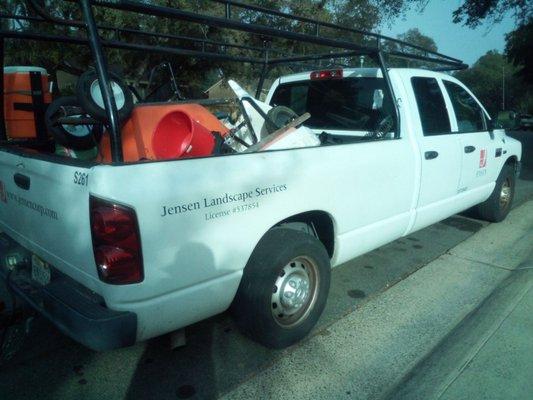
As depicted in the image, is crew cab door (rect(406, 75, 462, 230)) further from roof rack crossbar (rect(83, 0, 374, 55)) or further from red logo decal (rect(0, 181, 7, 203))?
red logo decal (rect(0, 181, 7, 203))

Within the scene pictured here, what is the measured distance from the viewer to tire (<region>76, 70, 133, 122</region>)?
8.66 ft

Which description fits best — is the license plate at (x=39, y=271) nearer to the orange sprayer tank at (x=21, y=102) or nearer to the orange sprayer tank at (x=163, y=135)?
the orange sprayer tank at (x=163, y=135)

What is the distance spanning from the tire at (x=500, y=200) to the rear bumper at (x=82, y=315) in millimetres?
4844

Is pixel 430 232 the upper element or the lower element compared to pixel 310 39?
lower

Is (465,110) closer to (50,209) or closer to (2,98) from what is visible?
(50,209)

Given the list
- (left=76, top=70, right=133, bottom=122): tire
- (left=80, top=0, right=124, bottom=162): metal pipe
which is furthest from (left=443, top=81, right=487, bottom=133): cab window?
(left=80, top=0, right=124, bottom=162): metal pipe

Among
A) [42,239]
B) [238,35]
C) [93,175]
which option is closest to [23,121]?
[42,239]

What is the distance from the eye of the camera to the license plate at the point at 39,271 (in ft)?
7.97

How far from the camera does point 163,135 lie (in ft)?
9.56

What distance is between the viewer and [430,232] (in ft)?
17.0

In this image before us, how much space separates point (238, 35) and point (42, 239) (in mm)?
13147

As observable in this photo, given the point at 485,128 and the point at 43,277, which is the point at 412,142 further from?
the point at 43,277

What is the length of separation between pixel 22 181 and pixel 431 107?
3.36 metres

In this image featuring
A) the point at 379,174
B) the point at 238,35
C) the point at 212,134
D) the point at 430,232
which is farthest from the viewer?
the point at 238,35
